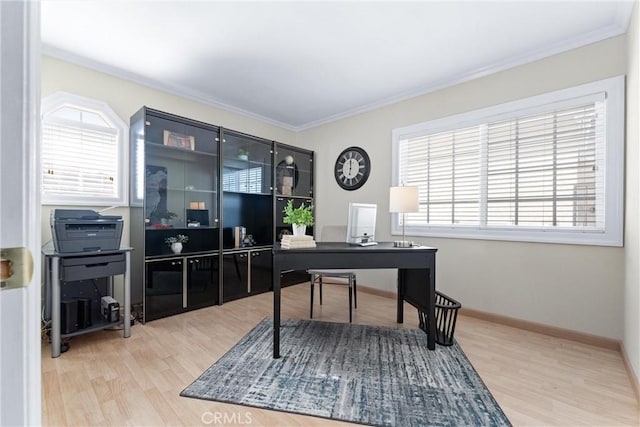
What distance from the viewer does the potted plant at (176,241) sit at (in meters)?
3.28

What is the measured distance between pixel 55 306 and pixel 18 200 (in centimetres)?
233

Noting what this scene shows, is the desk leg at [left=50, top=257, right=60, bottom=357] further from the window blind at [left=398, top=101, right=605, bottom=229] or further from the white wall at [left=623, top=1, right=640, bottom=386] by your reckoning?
the white wall at [left=623, top=1, right=640, bottom=386]

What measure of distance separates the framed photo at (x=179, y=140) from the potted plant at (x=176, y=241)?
106 cm

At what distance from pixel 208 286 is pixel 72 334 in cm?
132

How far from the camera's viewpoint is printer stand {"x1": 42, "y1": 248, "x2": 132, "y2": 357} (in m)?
2.24

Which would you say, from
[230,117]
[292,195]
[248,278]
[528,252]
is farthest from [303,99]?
[528,252]

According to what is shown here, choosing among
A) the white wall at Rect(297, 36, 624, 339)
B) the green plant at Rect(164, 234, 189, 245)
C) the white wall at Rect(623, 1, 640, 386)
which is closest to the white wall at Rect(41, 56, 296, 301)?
the green plant at Rect(164, 234, 189, 245)

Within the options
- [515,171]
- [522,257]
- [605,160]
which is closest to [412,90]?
[515,171]

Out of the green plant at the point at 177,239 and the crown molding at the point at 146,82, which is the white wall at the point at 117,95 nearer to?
the crown molding at the point at 146,82

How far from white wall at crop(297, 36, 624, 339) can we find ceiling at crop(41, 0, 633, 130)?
15 cm

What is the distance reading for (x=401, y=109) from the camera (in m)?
3.86

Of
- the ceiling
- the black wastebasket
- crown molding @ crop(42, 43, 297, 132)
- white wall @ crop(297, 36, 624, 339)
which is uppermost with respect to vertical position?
the ceiling

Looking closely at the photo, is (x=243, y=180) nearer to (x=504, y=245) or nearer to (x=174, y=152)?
(x=174, y=152)

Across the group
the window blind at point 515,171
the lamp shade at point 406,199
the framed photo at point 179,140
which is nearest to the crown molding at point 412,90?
the window blind at point 515,171
